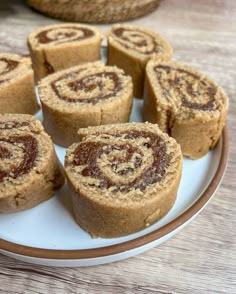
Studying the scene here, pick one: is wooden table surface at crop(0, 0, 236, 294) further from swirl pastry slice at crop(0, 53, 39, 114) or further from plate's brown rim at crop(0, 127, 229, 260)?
swirl pastry slice at crop(0, 53, 39, 114)

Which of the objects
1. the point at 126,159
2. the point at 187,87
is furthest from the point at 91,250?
the point at 187,87

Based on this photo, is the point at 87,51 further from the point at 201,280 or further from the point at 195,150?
the point at 201,280

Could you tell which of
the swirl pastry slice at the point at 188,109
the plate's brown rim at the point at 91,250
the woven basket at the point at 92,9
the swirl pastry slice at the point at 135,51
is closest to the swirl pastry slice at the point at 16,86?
the swirl pastry slice at the point at 135,51

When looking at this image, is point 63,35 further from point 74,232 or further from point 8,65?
point 74,232

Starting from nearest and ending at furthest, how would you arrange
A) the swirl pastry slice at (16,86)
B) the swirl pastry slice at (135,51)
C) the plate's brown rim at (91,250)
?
the plate's brown rim at (91,250), the swirl pastry slice at (16,86), the swirl pastry slice at (135,51)

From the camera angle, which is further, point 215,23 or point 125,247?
point 215,23

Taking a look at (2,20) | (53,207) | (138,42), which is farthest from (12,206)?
(2,20)

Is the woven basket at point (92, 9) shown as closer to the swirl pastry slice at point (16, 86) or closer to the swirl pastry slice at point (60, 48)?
the swirl pastry slice at point (60, 48)
